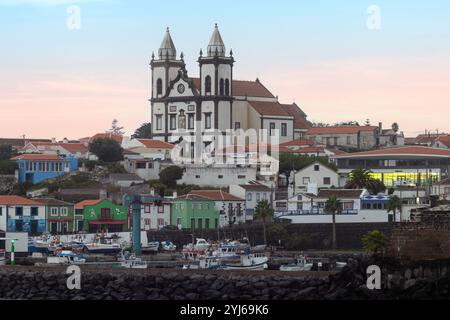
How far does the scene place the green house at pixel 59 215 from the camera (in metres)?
94.0

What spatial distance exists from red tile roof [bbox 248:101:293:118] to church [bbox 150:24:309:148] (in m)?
0.10

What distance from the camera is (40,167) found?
10894cm

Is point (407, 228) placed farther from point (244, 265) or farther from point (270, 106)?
point (270, 106)

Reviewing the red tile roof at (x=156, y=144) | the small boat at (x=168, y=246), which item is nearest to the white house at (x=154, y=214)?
the small boat at (x=168, y=246)

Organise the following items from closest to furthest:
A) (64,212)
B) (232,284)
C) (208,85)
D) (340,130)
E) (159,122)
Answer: (232,284) → (64,212) → (208,85) → (159,122) → (340,130)

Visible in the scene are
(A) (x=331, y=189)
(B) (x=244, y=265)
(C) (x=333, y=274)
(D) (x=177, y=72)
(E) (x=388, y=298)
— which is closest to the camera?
(E) (x=388, y=298)

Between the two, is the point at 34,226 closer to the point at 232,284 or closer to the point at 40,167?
the point at 40,167

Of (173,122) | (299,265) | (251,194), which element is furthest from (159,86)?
(299,265)

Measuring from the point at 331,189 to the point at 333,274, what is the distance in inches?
1836

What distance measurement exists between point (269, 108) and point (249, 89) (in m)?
2.01

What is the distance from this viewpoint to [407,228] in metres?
54.2

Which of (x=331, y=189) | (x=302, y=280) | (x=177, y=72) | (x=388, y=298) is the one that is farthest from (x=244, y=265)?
(x=177, y=72)

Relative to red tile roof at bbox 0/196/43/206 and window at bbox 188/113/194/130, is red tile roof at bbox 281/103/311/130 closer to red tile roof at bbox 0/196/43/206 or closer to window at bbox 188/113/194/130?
window at bbox 188/113/194/130

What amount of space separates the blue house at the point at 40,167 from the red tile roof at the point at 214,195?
1231 centimetres
